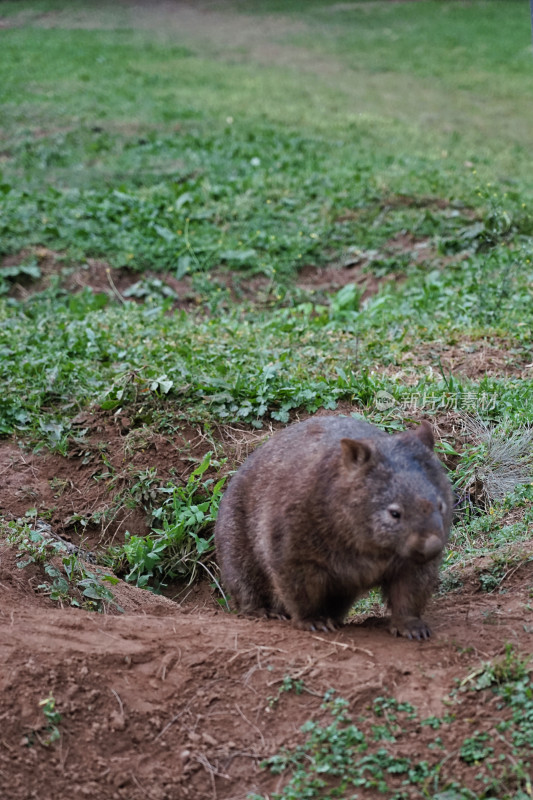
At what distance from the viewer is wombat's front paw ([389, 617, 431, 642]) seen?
4.14 m

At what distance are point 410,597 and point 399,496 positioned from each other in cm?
58

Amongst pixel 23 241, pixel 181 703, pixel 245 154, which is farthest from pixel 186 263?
pixel 181 703

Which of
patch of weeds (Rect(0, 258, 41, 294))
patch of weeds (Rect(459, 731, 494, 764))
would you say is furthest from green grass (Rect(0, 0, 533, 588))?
patch of weeds (Rect(459, 731, 494, 764))

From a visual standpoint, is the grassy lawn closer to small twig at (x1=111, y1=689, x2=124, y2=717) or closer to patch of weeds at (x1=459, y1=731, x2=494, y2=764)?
patch of weeds at (x1=459, y1=731, x2=494, y2=764)

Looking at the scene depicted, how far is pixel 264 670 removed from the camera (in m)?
3.73

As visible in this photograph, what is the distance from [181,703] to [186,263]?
6.60 m

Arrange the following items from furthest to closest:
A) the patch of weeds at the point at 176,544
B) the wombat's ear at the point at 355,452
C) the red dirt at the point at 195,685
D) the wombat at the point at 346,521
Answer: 1. the patch of weeds at the point at 176,544
2. the wombat's ear at the point at 355,452
3. the wombat at the point at 346,521
4. the red dirt at the point at 195,685

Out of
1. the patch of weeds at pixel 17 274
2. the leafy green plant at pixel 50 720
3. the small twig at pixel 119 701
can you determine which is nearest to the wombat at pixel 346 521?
the small twig at pixel 119 701

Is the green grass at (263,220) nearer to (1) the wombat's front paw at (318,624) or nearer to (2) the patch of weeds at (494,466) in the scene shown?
(2) the patch of weeds at (494,466)

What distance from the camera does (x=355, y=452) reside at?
13.4ft

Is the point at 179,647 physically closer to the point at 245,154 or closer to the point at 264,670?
the point at 264,670

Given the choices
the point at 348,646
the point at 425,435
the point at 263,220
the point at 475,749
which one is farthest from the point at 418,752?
the point at 263,220

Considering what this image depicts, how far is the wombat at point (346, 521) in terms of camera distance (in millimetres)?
3922

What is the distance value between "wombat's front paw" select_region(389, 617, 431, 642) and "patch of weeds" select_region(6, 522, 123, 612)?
144cm
